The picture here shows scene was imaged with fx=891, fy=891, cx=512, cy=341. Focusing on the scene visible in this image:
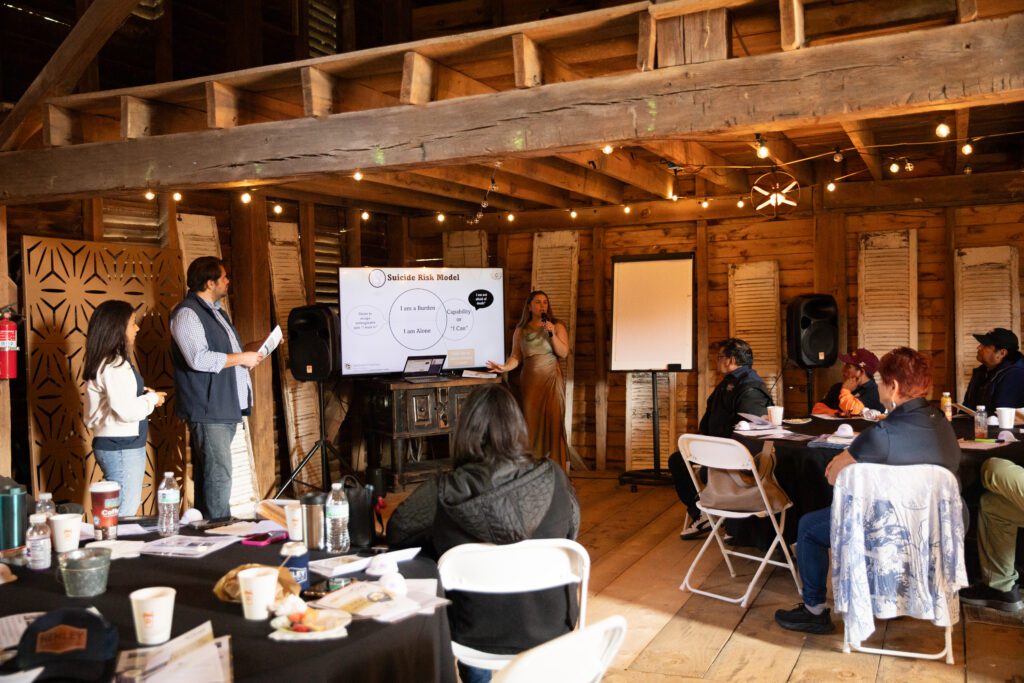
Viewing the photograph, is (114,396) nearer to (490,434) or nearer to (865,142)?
(490,434)

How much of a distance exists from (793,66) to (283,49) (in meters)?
5.36

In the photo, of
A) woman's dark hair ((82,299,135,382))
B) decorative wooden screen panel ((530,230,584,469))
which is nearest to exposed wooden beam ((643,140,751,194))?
decorative wooden screen panel ((530,230,584,469))

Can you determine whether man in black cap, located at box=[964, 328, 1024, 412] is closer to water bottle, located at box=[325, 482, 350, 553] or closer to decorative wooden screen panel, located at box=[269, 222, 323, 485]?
water bottle, located at box=[325, 482, 350, 553]

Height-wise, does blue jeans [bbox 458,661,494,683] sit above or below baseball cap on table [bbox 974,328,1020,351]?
below

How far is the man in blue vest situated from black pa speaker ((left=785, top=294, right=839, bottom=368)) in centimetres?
406

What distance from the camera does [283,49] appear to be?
25.0 ft

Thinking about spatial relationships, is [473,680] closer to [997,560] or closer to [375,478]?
[375,478]

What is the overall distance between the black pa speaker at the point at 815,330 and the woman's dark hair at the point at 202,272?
4.27 m

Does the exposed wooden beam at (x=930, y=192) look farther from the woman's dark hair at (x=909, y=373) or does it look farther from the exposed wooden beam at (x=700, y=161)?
the woman's dark hair at (x=909, y=373)

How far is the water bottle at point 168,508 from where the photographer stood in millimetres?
2910

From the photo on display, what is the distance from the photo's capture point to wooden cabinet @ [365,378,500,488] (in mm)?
7230

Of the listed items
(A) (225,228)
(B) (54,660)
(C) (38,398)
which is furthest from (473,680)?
(A) (225,228)

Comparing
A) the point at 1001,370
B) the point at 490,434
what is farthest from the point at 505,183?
the point at 490,434

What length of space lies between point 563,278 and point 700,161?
7.12 ft
